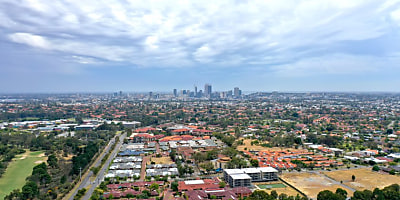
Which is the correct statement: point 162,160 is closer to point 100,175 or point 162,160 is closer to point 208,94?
point 100,175

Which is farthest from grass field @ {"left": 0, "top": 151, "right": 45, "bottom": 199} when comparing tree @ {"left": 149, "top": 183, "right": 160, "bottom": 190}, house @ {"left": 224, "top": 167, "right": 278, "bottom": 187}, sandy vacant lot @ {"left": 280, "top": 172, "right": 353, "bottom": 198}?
sandy vacant lot @ {"left": 280, "top": 172, "right": 353, "bottom": 198}

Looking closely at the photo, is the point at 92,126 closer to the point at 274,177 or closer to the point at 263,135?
the point at 263,135

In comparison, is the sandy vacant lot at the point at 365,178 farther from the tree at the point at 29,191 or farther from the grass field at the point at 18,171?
the grass field at the point at 18,171

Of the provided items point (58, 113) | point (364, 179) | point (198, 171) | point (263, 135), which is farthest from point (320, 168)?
point (58, 113)

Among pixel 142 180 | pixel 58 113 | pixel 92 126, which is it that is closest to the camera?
pixel 142 180

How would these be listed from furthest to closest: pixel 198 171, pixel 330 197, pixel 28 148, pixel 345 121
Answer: pixel 345 121, pixel 28 148, pixel 198 171, pixel 330 197

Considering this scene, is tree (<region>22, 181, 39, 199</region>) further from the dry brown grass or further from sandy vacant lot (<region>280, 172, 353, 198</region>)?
sandy vacant lot (<region>280, 172, 353, 198</region>)

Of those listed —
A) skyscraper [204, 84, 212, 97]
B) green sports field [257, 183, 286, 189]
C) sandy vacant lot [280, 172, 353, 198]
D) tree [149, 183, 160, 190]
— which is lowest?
green sports field [257, 183, 286, 189]
